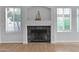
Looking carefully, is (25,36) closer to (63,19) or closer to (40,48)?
(40,48)

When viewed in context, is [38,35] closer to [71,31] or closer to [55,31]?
[55,31]

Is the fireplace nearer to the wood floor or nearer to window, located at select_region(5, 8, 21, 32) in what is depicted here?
window, located at select_region(5, 8, 21, 32)

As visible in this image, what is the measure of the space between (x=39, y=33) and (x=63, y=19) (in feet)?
5.11

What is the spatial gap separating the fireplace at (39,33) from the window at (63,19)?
67cm

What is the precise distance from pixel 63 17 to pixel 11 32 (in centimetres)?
300

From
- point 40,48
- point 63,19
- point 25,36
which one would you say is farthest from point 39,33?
point 40,48

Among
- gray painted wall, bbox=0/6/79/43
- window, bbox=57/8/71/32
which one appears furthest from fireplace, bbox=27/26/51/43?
window, bbox=57/8/71/32

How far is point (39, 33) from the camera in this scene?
8820 millimetres

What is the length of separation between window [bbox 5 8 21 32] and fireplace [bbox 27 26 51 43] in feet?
2.24

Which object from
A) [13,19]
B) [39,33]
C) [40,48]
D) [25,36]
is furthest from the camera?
[39,33]

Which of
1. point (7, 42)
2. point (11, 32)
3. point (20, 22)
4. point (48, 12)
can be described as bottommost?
point (7, 42)

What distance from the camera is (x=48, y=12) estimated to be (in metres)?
8.62
